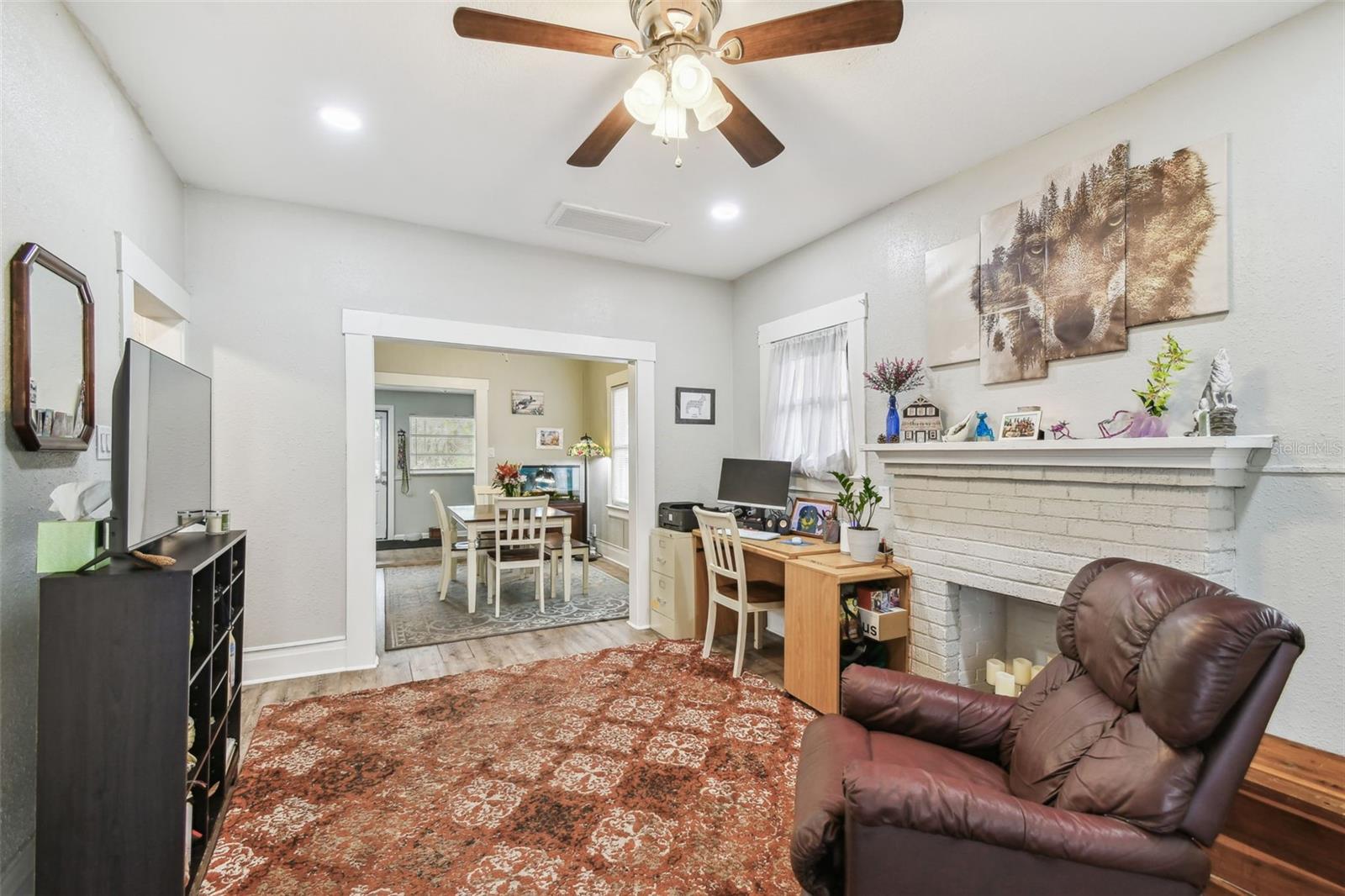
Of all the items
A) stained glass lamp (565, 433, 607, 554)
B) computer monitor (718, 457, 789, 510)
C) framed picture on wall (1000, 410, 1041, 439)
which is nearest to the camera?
framed picture on wall (1000, 410, 1041, 439)

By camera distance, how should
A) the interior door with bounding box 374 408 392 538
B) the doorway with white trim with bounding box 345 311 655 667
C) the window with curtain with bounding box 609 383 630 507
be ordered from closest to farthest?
the doorway with white trim with bounding box 345 311 655 667, the window with curtain with bounding box 609 383 630 507, the interior door with bounding box 374 408 392 538

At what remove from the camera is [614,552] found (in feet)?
22.7

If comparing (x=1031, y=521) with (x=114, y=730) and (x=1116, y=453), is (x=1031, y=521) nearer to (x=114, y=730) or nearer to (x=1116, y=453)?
(x=1116, y=453)

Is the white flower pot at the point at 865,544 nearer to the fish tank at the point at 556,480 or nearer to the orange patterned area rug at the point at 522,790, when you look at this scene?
the orange patterned area rug at the point at 522,790

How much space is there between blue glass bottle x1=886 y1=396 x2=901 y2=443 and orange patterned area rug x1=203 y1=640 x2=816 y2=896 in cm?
155

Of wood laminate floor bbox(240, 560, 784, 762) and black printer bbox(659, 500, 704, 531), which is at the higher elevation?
black printer bbox(659, 500, 704, 531)

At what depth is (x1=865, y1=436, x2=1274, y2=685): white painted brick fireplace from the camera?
1.98 metres

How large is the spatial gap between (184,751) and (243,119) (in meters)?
2.55

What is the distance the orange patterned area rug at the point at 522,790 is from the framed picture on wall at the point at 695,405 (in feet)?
6.88

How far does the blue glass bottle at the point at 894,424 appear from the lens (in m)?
3.18

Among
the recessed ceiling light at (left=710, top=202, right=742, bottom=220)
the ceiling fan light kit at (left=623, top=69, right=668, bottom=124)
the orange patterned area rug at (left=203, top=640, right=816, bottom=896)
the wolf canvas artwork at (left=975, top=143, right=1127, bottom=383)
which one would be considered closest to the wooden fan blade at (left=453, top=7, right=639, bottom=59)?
the ceiling fan light kit at (left=623, top=69, right=668, bottom=124)

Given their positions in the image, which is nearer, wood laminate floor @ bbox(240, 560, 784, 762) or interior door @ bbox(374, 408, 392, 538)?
wood laminate floor @ bbox(240, 560, 784, 762)

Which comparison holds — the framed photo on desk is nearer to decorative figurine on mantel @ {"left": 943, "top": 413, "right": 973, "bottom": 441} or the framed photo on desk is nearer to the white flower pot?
the white flower pot

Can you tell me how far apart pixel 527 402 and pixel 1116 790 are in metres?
7.27
